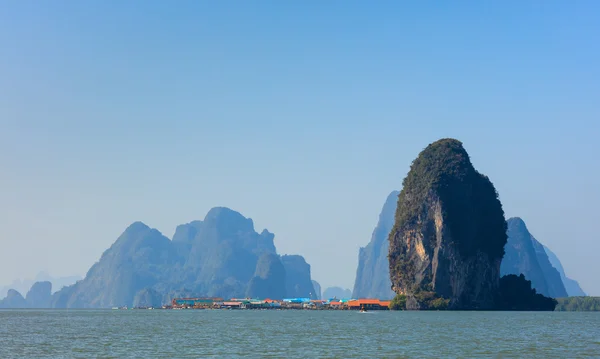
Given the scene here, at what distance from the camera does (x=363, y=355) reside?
6400 cm

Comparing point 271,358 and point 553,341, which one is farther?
point 553,341

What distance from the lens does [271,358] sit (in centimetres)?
6188

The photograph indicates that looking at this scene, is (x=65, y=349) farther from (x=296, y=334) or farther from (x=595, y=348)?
(x=595, y=348)

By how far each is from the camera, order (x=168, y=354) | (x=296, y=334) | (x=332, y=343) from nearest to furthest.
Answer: (x=168, y=354) → (x=332, y=343) → (x=296, y=334)

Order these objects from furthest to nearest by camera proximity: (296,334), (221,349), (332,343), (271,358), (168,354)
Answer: (296,334), (332,343), (221,349), (168,354), (271,358)

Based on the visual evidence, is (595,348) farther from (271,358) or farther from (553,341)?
(271,358)

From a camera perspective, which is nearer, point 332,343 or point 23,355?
point 23,355

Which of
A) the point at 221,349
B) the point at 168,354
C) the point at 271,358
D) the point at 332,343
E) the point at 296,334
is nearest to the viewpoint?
the point at 271,358

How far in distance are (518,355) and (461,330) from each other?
3651 centimetres

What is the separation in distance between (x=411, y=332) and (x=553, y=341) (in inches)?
778

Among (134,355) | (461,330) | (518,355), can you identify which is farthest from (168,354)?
(461,330)

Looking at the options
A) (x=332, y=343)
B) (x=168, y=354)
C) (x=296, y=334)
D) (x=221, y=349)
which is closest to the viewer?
(x=168, y=354)

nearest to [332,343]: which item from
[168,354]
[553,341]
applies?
[168,354]

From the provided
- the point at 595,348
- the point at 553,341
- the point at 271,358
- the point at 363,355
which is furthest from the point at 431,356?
the point at 553,341
